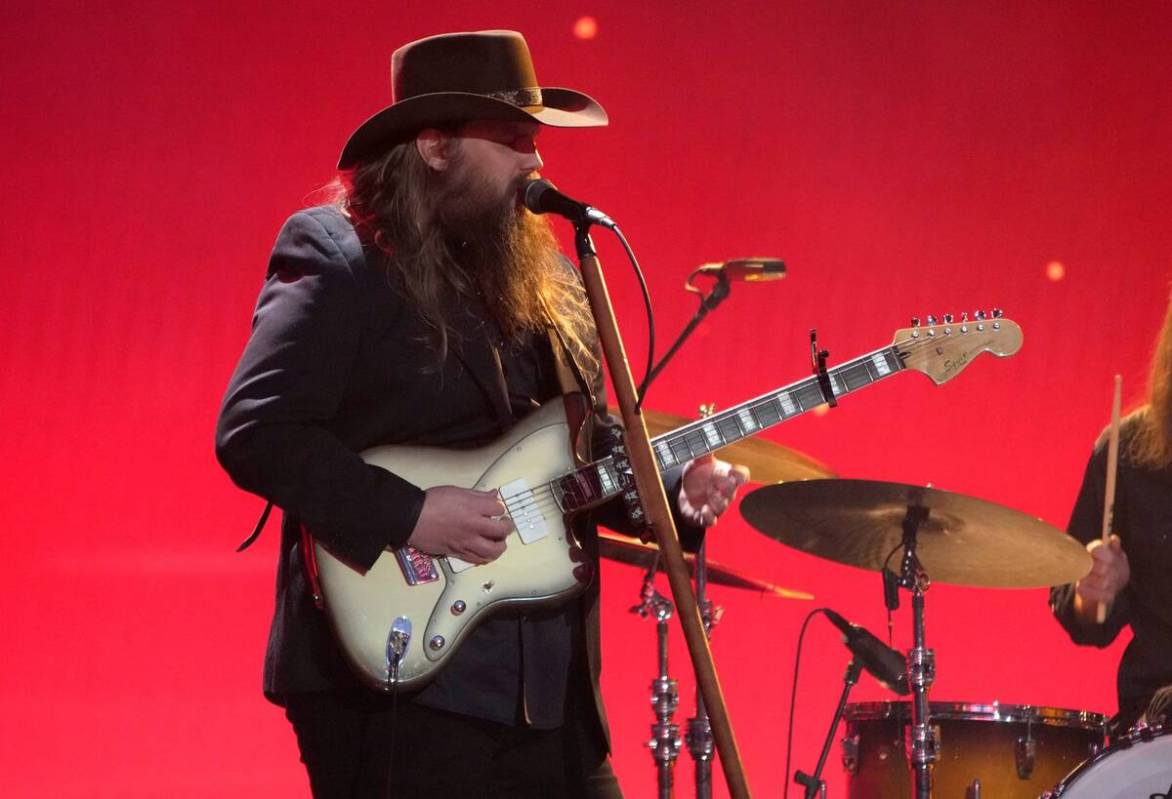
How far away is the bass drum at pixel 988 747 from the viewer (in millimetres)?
3883

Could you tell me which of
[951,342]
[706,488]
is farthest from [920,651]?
[706,488]

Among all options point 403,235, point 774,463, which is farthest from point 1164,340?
point 403,235

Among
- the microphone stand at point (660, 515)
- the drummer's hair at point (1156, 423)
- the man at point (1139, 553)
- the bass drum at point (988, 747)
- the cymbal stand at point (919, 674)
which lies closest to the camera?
the microphone stand at point (660, 515)

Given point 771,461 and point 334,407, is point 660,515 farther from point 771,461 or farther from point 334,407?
point 771,461

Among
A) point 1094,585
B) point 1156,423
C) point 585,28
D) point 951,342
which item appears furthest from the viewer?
point 585,28

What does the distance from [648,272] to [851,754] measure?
1.79 metres

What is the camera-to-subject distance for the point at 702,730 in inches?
153

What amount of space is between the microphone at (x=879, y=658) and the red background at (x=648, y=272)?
1.44 m

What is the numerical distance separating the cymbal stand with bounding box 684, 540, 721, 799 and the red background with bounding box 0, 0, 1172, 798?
1.10 m

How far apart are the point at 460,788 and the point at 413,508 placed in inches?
18.2

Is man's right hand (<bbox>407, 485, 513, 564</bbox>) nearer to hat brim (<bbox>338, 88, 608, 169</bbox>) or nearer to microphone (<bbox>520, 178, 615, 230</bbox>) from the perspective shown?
microphone (<bbox>520, 178, 615, 230</bbox>)

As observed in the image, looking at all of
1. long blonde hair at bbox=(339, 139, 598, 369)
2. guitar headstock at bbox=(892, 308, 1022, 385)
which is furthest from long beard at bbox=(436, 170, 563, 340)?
guitar headstock at bbox=(892, 308, 1022, 385)

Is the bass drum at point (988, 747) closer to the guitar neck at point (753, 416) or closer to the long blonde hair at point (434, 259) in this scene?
the guitar neck at point (753, 416)

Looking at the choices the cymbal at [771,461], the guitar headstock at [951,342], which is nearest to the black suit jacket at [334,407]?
the guitar headstock at [951,342]
